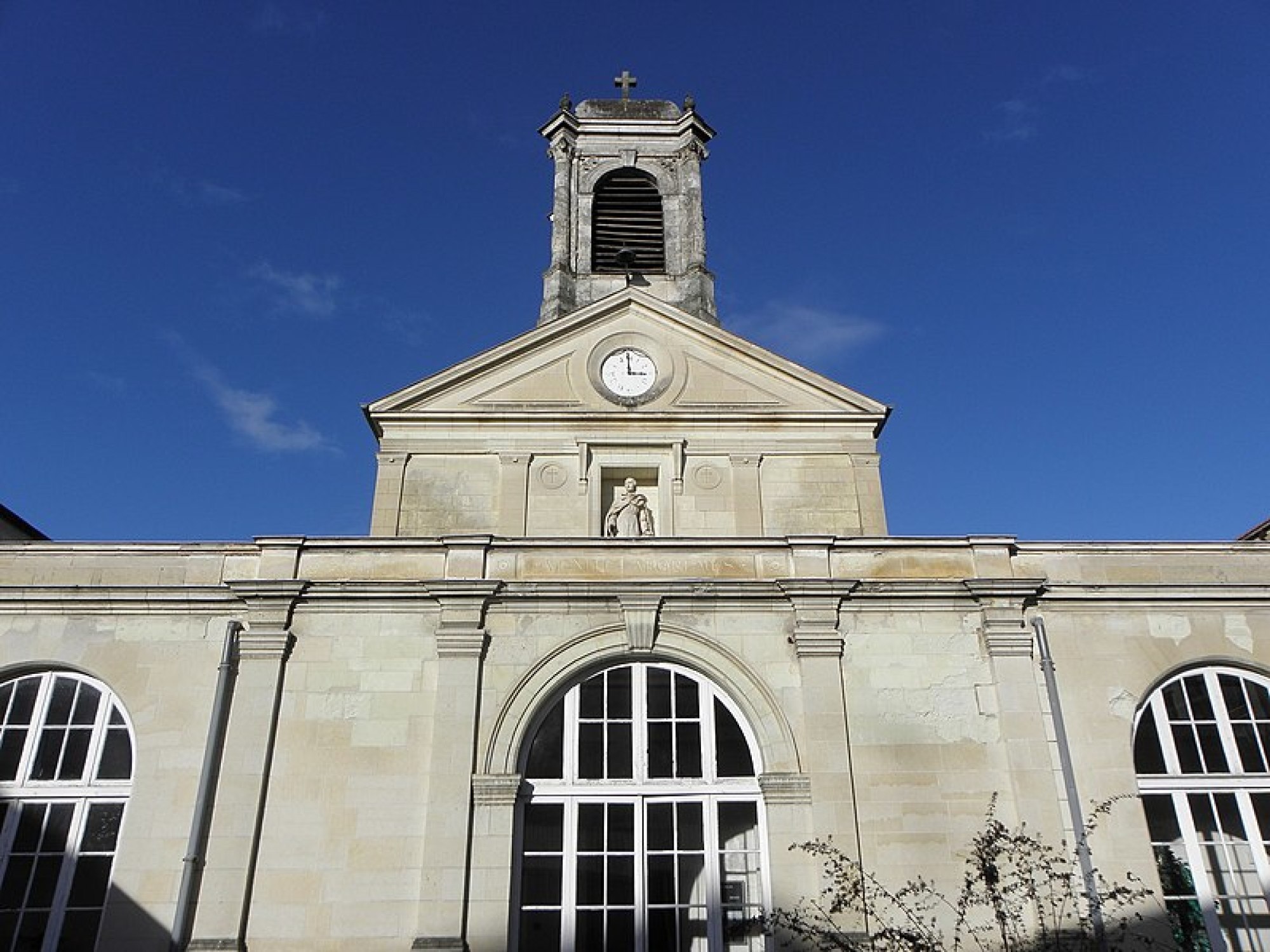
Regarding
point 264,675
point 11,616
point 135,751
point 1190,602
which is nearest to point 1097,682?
point 1190,602

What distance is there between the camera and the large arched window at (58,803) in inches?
423

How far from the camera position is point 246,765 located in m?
11.3

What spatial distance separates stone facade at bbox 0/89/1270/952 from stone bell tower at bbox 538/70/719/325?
8908mm

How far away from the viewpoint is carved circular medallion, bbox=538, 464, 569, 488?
53.4ft

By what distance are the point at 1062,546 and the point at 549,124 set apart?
51.1ft

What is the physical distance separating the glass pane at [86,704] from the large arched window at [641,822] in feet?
16.2

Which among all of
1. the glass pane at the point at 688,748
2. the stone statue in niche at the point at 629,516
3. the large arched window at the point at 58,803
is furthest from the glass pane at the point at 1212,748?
the large arched window at the point at 58,803

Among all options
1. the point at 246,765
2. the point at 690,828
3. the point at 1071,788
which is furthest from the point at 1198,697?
the point at 246,765

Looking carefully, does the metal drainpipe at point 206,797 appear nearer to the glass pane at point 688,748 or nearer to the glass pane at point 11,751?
the glass pane at point 11,751

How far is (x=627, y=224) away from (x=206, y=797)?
49.0 feet

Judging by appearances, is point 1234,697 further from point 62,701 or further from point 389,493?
point 62,701

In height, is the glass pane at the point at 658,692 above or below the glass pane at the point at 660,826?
above

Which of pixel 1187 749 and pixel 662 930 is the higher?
pixel 1187 749

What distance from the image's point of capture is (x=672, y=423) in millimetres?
16828
